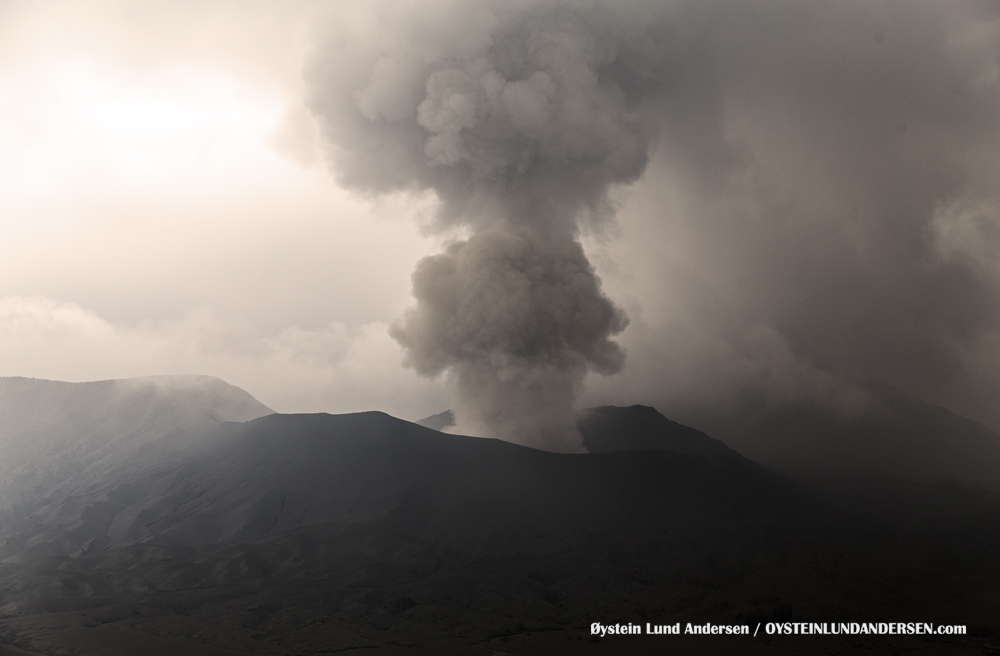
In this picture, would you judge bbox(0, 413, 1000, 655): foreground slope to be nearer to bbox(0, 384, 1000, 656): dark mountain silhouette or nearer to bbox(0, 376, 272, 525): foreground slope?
bbox(0, 384, 1000, 656): dark mountain silhouette

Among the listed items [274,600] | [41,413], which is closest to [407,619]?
[274,600]

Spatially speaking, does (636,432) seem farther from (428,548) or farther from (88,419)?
(88,419)

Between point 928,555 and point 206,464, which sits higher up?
point 206,464

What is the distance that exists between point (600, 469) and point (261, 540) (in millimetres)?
39807

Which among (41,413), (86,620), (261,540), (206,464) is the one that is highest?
(41,413)

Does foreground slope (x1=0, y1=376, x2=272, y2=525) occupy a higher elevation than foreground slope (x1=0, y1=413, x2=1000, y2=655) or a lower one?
higher

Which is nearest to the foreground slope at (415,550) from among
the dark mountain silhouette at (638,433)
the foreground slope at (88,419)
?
the foreground slope at (88,419)

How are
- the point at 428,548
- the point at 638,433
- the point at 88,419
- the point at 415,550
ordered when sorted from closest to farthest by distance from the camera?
the point at 415,550, the point at 428,548, the point at 88,419, the point at 638,433

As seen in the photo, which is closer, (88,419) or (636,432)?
(88,419)

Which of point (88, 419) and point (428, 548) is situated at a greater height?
point (88, 419)

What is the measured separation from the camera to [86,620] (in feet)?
163

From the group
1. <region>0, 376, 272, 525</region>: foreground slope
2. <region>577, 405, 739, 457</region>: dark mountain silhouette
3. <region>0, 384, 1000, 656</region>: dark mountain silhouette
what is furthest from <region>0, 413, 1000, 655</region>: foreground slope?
<region>577, 405, 739, 457</region>: dark mountain silhouette

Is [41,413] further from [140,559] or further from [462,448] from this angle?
[462,448]

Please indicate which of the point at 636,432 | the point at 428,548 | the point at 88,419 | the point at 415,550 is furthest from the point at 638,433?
the point at 88,419
